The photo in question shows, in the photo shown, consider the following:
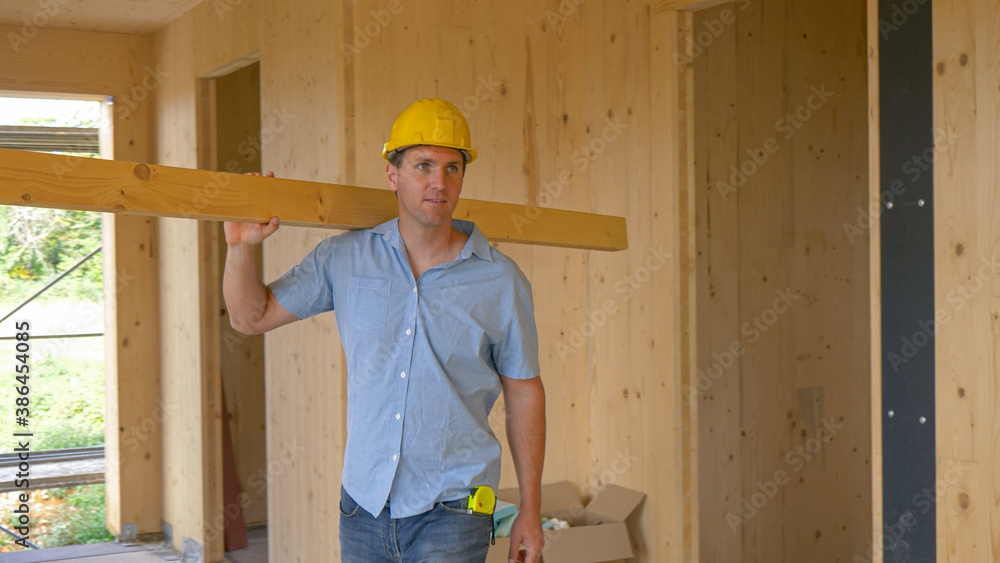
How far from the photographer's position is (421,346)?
205 centimetres

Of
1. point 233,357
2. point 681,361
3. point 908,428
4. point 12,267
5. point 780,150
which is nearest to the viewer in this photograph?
Result: point 908,428

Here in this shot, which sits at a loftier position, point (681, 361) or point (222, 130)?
point (222, 130)

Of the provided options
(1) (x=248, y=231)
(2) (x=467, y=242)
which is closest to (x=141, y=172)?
(1) (x=248, y=231)

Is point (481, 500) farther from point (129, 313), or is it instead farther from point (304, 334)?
point (129, 313)

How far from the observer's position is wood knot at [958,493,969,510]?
8.05ft

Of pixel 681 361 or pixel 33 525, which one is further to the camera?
pixel 33 525

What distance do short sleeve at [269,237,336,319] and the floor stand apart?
318 centimetres

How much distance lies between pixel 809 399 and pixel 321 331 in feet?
7.71

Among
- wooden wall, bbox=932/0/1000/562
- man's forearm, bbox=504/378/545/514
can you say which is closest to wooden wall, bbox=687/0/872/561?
wooden wall, bbox=932/0/1000/562

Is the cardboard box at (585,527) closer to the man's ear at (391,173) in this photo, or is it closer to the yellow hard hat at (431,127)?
the man's ear at (391,173)

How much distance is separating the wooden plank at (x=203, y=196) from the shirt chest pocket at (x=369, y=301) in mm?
170

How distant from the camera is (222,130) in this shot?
5781 mm

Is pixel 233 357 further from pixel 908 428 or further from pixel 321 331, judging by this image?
pixel 908 428

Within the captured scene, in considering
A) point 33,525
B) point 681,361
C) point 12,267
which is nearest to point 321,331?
point 681,361
